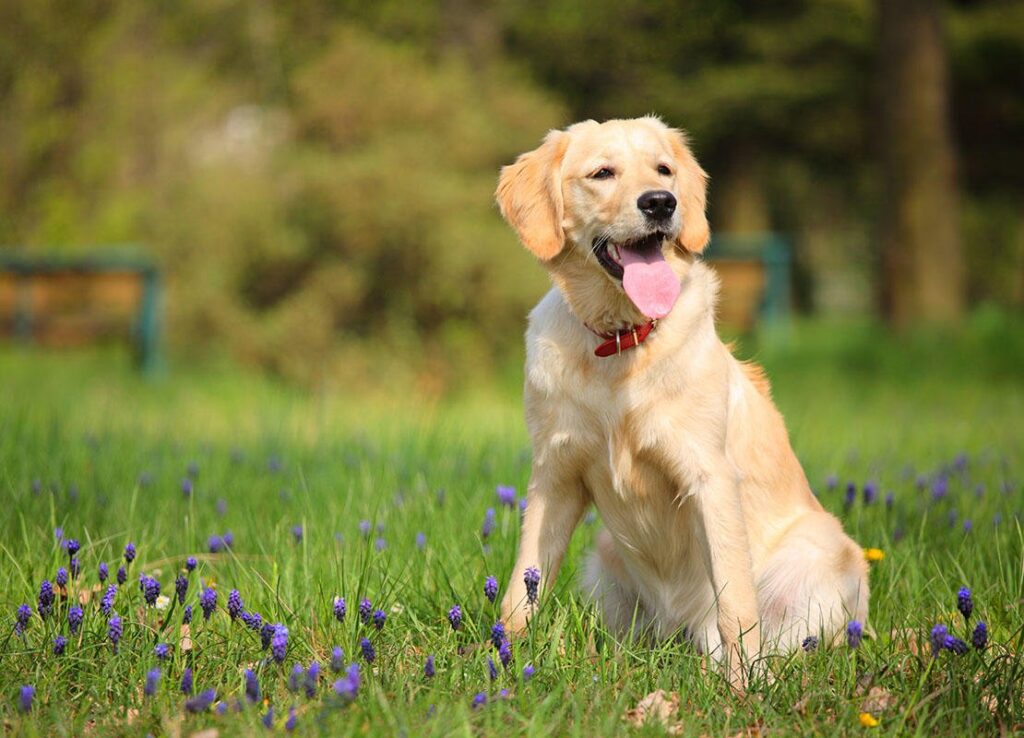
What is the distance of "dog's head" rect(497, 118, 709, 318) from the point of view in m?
3.42

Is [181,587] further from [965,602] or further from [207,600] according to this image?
[965,602]

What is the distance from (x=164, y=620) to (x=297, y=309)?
7.55 meters

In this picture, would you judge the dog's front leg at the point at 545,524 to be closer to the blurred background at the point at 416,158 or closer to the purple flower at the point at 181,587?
the purple flower at the point at 181,587

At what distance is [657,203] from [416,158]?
7714 mm

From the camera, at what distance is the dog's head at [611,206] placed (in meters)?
3.42

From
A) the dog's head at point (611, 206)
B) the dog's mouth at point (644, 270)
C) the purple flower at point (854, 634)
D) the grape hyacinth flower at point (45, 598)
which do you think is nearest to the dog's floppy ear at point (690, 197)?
the dog's head at point (611, 206)

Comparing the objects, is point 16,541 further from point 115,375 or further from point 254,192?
point 115,375

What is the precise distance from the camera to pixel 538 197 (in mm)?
3652

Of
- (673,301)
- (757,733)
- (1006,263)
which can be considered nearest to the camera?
(757,733)

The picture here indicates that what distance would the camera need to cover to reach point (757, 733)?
271cm

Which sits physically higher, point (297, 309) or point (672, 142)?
point (672, 142)


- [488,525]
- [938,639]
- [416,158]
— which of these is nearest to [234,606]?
[488,525]

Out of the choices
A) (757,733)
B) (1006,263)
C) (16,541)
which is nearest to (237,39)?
(16,541)

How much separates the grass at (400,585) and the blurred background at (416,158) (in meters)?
3.85
